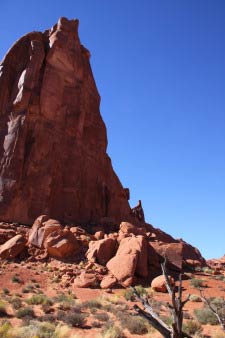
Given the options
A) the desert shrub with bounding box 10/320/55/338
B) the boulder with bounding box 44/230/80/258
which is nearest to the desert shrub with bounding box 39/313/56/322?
the desert shrub with bounding box 10/320/55/338

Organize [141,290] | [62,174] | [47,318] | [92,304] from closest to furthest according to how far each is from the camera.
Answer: [47,318]
[92,304]
[141,290]
[62,174]

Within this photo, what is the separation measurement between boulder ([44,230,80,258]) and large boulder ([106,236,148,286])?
331cm

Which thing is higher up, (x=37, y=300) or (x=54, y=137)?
(x=54, y=137)

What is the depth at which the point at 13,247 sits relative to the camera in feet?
85.1

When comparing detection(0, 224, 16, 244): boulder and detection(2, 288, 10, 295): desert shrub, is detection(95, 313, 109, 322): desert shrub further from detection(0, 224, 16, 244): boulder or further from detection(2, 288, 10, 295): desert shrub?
detection(0, 224, 16, 244): boulder

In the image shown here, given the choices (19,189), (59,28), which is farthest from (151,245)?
(59,28)

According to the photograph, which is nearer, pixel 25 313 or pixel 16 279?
pixel 25 313

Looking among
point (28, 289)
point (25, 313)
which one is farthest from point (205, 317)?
point (28, 289)

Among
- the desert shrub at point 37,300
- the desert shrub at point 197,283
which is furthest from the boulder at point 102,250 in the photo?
the desert shrub at point 37,300

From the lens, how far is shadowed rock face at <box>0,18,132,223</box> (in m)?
33.2

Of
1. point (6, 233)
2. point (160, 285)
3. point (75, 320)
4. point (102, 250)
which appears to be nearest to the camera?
point (75, 320)

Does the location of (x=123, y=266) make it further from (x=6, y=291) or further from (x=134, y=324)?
(x=134, y=324)

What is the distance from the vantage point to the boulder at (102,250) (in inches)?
987

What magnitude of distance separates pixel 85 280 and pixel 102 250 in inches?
152
